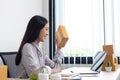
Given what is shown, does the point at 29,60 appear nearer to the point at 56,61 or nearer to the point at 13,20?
the point at 56,61

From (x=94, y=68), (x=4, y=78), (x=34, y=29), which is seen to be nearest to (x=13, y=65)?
(x=34, y=29)

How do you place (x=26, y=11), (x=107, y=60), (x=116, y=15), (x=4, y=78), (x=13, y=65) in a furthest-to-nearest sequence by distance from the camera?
(x=116, y=15), (x=26, y=11), (x=107, y=60), (x=13, y=65), (x=4, y=78)

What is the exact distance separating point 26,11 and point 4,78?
1.96 m

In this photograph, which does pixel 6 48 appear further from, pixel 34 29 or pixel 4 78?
pixel 4 78

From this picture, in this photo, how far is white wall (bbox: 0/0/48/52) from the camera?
272 cm

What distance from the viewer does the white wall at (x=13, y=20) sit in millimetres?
2719

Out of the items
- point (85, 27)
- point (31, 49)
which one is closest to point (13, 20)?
point (31, 49)

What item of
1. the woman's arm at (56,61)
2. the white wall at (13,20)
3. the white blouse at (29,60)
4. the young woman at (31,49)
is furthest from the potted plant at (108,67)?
the white wall at (13,20)

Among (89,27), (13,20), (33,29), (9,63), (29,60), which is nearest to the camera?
(29,60)

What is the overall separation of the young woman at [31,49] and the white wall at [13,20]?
0.52m

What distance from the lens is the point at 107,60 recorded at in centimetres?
273

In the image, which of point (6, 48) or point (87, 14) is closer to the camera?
point (6, 48)

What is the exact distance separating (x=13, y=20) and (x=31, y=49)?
2.89 ft

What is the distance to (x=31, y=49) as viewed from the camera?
220 centimetres
